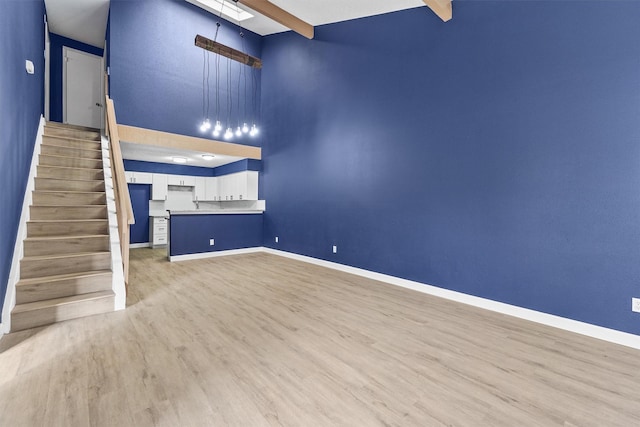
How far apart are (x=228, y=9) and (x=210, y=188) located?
447 cm

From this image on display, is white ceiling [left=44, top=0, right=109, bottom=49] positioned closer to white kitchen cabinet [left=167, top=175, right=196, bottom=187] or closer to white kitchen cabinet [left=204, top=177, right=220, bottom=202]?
white kitchen cabinet [left=167, top=175, right=196, bottom=187]

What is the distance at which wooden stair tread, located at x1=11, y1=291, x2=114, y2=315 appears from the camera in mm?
2725

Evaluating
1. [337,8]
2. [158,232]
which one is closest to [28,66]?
[158,232]

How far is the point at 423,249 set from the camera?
4152 mm

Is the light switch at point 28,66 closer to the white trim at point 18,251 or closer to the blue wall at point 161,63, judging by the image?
the white trim at point 18,251

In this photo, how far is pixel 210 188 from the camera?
333 inches

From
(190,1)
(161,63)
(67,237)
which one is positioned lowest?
(67,237)

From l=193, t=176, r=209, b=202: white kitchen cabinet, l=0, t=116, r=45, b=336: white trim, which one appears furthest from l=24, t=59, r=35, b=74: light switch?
l=193, t=176, r=209, b=202: white kitchen cabinet

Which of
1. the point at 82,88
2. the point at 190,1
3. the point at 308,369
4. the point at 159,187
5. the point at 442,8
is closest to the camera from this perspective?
the point at 308,369

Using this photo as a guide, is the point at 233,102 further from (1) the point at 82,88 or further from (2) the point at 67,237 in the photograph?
(2) the point at 67,237

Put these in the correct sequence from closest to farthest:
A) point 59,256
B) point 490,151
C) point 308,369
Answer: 1. point 308,369
2. point 59,256
3. point 490,151

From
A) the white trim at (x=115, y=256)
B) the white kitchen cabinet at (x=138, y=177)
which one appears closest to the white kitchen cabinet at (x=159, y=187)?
the white kitchen cabinet at (x=138, y=177)

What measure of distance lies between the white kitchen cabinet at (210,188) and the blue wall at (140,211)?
1.47 m

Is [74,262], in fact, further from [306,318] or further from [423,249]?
[423,249]
